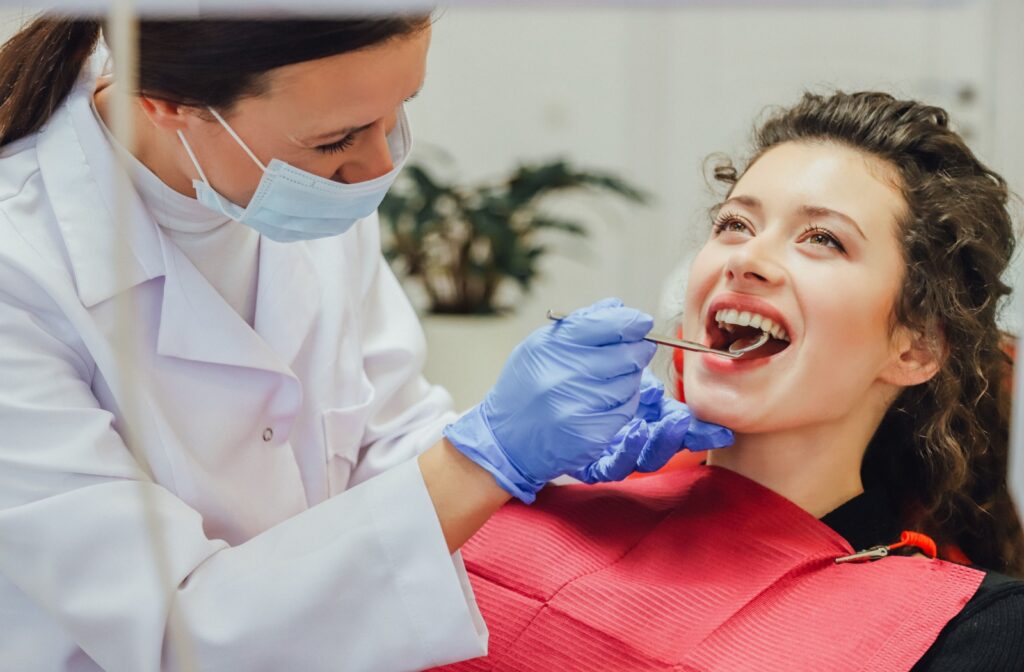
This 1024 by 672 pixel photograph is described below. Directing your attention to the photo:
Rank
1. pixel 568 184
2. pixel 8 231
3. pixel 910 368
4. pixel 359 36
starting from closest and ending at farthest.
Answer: pixel 359 36, pixel 8 231, pixel 910 368, pixel 568 184

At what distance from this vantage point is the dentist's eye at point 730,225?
1.43m

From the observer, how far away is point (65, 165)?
1226 mm

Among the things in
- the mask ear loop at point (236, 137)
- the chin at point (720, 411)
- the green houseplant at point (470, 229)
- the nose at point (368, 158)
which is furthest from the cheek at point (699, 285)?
the green houseplant at point (470, 229)

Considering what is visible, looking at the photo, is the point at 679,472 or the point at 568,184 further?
the point at 568,184

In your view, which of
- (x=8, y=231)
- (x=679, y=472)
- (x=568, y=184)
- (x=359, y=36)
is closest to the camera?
(x=359, y=36)

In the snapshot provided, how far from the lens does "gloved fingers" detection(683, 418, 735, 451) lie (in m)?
1.35

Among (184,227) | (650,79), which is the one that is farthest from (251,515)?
(650,79)

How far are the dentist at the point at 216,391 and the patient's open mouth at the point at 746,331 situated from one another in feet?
0.41

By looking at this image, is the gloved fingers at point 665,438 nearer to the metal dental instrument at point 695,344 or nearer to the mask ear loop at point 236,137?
the metal dental instrument at point 695,344

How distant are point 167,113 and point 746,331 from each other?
30.8 inches

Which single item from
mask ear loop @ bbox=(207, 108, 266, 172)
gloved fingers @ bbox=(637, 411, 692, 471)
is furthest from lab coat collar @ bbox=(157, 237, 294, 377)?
gloved fingers @ bbox=(637, 411, 692, 471)

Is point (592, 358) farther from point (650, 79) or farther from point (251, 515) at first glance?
point (650, 79)

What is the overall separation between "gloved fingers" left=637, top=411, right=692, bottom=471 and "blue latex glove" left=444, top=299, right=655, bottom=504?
123 millimetres

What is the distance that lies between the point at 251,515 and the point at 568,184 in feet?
5.80
